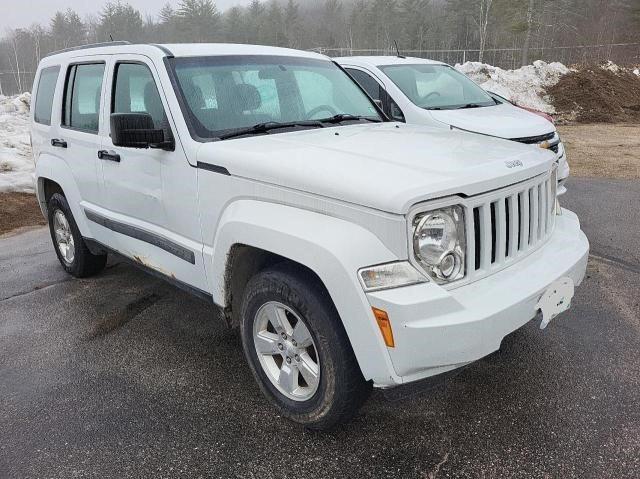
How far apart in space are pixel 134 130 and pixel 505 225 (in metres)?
2.04

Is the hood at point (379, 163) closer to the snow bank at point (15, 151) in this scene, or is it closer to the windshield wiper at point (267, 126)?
the windshield wiper at point (267, 126)

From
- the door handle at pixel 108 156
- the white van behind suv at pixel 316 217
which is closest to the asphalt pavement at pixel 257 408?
the white van behind suv at pixel 316 217

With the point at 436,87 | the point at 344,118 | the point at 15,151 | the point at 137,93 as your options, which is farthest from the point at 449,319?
the point at 15,151

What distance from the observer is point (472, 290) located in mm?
2369

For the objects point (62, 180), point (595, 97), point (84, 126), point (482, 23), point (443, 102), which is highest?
point (482, 23)

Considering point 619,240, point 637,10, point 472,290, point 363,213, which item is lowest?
point 619,240

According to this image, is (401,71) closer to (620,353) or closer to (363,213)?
(620,353)

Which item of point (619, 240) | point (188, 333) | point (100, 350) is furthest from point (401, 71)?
point (100, 350)

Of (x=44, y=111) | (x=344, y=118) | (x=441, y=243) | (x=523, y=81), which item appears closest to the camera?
(x=441, y=243)

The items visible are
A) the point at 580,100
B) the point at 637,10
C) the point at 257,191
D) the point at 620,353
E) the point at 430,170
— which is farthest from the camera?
the point at 637,10

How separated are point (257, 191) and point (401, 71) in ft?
16.6

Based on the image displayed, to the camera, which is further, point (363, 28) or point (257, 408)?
point (363, 28)

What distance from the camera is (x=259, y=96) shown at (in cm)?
346

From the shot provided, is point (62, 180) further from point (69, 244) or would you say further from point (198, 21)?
point (198, 21)
